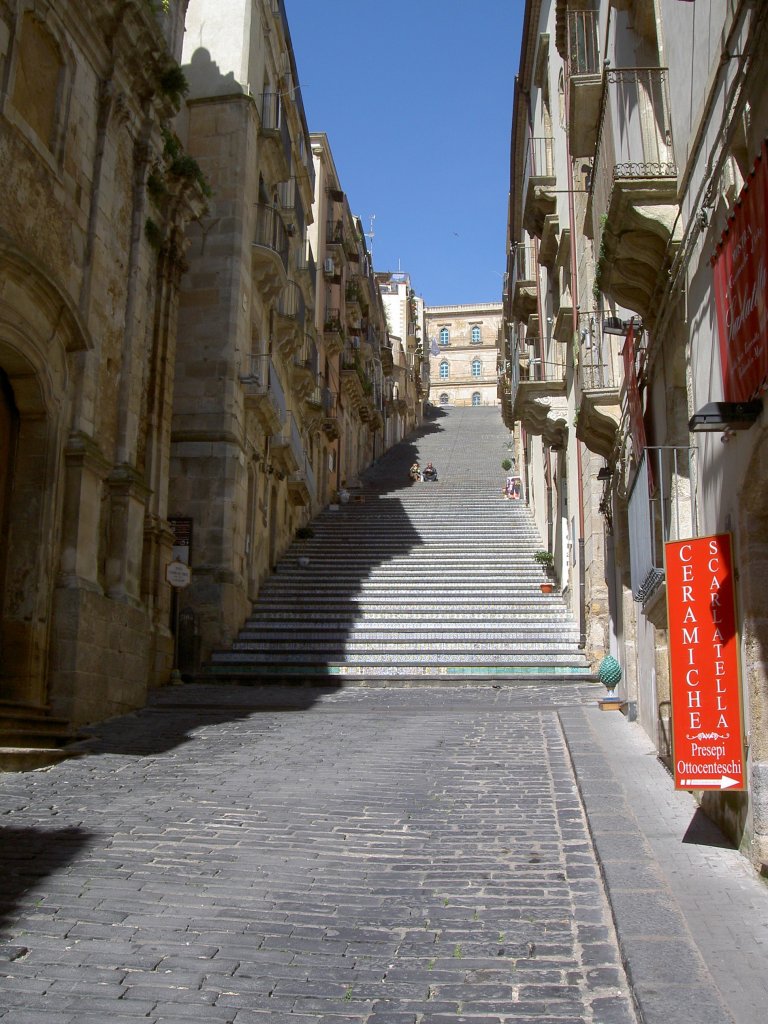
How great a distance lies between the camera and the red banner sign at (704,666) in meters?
5.95

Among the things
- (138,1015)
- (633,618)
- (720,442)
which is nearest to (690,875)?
(720,442)

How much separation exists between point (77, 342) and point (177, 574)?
499 cm

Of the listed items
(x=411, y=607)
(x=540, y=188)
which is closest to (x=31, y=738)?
(x=411, y=607)

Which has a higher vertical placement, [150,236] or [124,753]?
[150,236]

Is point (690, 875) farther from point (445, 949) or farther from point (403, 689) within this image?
point (403, 689)

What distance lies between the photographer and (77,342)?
1209 cm

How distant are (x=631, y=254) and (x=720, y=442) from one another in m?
2.76

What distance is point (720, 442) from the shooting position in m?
6.32

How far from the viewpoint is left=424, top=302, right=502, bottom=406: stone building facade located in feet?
297

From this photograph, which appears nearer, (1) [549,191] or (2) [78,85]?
(2) [78,85]

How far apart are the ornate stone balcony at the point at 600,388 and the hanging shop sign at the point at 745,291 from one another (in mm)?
6529

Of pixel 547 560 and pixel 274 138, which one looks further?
pixel 547 560

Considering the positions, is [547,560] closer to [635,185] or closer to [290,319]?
[290,319]

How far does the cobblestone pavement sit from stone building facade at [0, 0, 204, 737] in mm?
2084
